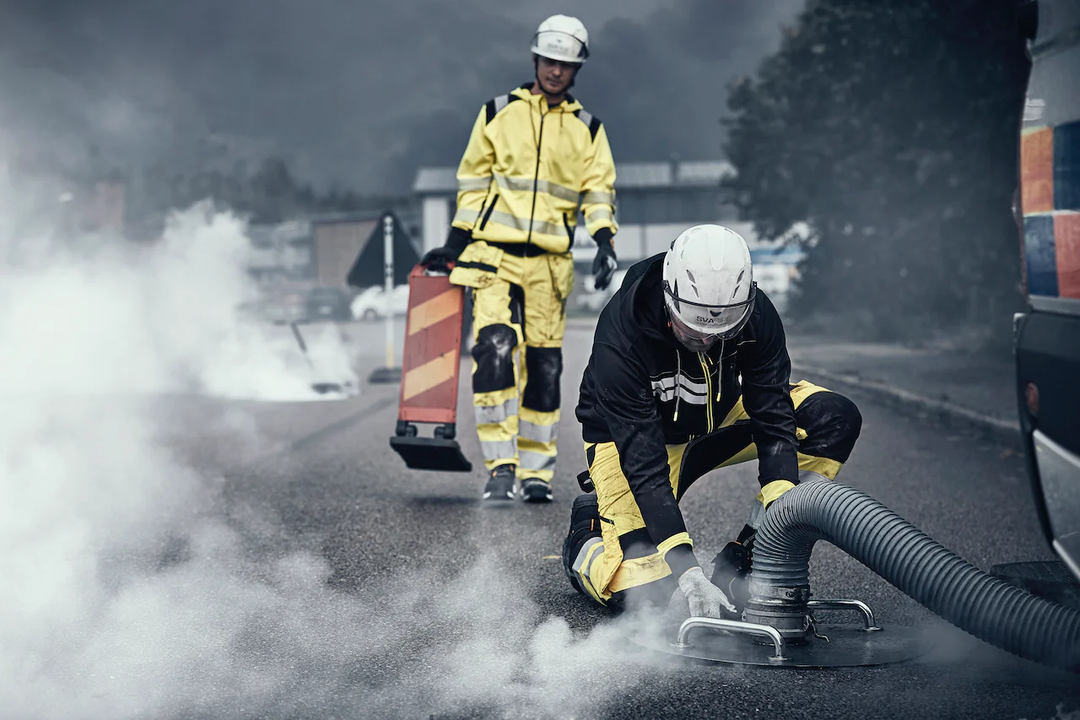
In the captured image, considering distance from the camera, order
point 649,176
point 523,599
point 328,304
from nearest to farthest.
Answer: point 523,599, point 328,304, point 649,176

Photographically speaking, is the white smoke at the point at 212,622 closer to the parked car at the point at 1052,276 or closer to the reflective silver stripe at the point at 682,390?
the reflective silver stripe at the point at 682,390

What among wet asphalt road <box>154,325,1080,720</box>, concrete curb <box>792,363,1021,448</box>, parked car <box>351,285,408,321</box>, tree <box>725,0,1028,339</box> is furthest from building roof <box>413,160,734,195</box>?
wet asphalt road <box>154,325,1080,720</box>

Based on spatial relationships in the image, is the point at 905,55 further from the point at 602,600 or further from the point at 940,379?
the point at 602,600

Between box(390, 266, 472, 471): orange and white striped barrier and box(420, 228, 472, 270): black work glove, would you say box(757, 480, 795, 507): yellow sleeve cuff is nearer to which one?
box(390, 266, 472, 471): orange and white striped barrier

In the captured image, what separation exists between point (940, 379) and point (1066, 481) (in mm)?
9852

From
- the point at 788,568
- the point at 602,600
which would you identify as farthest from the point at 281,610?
the point at 788,568

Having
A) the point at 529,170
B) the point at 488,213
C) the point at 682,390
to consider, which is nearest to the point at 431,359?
the point at 488,213

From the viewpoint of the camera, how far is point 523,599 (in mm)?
4176

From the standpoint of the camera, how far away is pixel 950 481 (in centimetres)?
689

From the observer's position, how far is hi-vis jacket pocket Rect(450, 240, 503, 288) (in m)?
5.99

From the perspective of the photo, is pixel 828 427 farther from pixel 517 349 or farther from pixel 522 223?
pixel 522 223

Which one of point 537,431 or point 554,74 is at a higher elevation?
point 554,74

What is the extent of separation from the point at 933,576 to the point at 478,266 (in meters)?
3.27

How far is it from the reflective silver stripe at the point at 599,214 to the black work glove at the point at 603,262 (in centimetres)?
6
